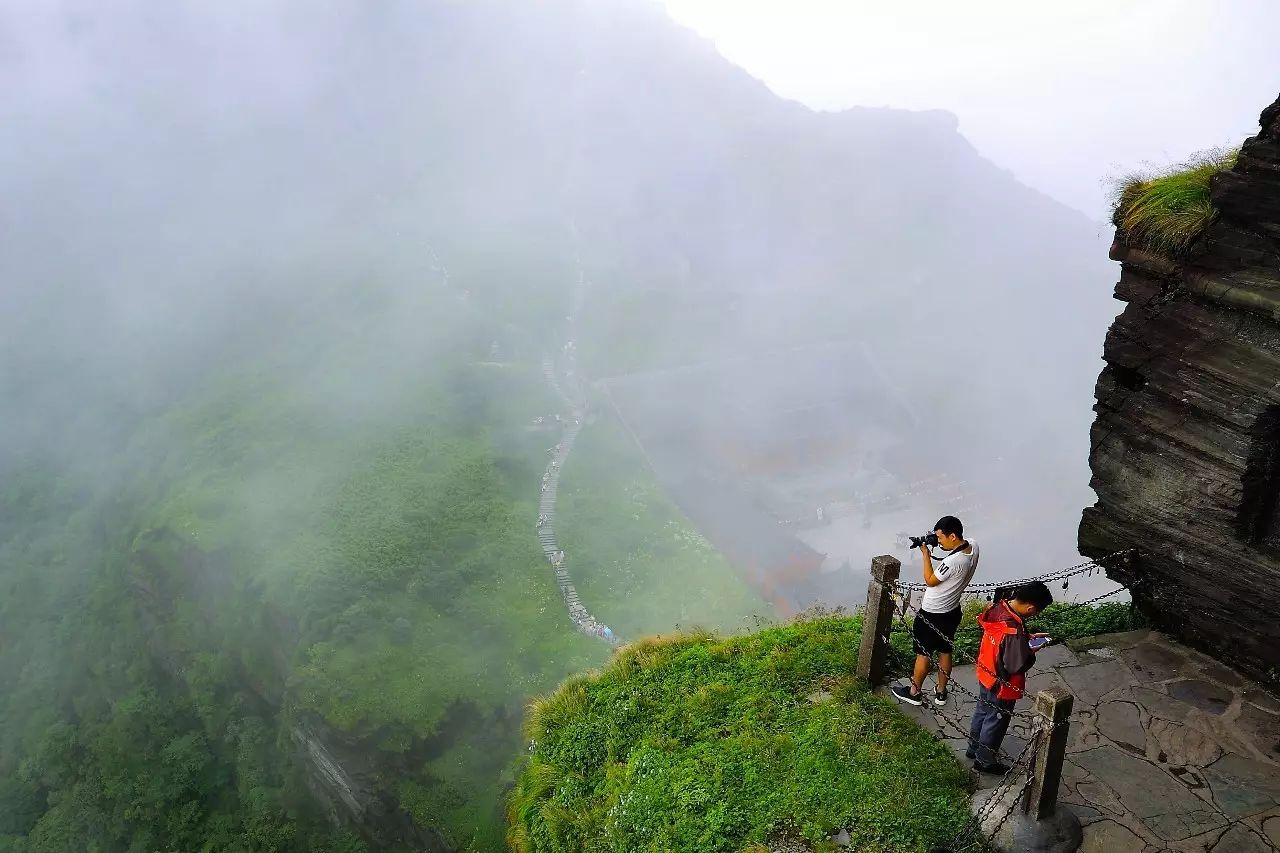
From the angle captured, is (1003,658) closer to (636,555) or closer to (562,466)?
(636,555)

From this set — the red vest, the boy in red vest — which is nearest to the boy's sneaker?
the boy in red vest

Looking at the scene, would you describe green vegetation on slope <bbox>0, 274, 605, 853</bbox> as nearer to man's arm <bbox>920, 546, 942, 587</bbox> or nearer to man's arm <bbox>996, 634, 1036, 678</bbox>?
man's arm <bbox>920, 546, 942, 587</bbox>

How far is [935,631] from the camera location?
827 cm

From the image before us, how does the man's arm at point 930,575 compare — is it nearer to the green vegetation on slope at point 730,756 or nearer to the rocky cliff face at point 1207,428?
the green vegetation on slope at point 730,756

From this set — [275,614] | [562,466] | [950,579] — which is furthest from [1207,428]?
[562,466]

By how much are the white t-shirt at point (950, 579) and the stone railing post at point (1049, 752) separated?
151cm

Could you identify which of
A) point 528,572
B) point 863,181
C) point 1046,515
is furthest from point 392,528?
point 863,181

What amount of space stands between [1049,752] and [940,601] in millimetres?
1766

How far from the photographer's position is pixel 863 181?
99.9 meters

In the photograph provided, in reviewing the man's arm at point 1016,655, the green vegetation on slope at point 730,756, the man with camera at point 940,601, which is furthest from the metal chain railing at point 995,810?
the man with camera at point 940,601

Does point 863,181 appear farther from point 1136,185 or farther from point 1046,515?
point 1136,185

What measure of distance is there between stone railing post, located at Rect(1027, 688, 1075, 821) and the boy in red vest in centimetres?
71

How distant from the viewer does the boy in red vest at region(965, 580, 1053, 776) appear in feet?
23.8

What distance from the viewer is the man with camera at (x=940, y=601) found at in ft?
25.8
